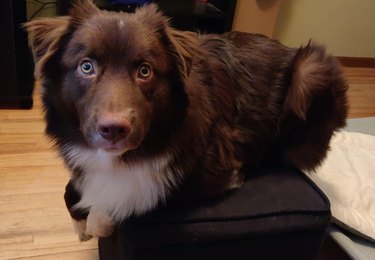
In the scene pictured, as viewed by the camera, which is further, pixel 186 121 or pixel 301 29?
pixel 301 29

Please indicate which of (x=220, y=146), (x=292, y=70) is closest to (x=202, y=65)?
(x=220, y=146)

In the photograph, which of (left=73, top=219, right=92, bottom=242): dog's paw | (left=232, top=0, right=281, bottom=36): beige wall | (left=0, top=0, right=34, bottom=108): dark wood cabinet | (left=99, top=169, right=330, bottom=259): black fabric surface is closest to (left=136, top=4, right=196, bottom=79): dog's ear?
(left=99, top=169, right=330, bottom=259): black fabric surface

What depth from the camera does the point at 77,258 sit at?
166 cm

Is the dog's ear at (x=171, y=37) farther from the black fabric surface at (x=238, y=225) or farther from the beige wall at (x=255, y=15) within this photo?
the beige wall at (x=255, y=15)

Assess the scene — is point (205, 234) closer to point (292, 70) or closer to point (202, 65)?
point (202, 65)

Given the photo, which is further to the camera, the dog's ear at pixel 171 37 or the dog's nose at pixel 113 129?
the dog's ear at pixel 171 37

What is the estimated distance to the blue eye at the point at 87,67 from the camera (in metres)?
1.06

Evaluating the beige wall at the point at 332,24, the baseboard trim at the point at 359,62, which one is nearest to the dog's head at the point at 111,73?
the beige wall at the point at 332,24

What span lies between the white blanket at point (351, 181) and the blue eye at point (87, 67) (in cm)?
97

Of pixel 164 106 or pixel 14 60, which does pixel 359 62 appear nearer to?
pixel 14 60

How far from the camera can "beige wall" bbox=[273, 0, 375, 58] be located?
3.54 m

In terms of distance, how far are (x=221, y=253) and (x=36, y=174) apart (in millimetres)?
1128

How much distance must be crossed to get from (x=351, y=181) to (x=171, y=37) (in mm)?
1056

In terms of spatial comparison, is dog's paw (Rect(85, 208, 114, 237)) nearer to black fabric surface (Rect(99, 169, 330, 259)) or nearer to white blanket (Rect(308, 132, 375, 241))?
black fabric surface (Rect(99, 169, 330, 259))
